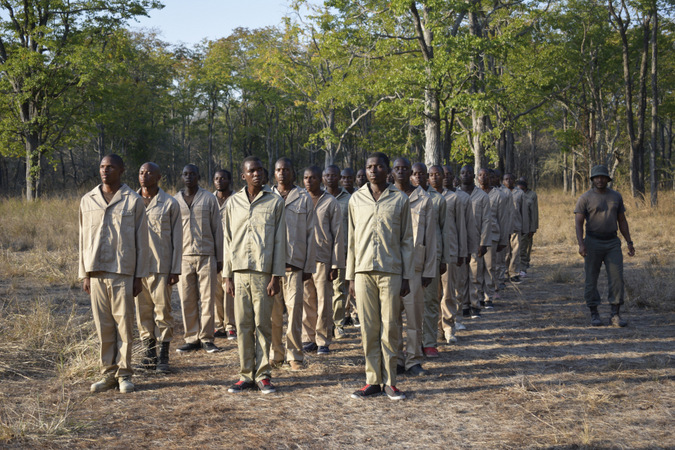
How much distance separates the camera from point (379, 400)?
17.8 ft

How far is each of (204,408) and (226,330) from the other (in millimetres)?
2956

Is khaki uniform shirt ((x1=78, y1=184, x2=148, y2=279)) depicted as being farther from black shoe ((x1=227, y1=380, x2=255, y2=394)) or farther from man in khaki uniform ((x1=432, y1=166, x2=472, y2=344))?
man in khaki uniform ((x1=432, y1=166, x2=472, y2=344))

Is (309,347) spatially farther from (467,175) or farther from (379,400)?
(467,175)

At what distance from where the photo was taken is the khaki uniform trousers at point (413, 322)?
609cm

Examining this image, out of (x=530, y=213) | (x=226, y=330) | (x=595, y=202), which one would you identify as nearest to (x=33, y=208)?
A: (x=226, y=330)

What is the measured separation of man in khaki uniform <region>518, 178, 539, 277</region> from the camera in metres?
13.6

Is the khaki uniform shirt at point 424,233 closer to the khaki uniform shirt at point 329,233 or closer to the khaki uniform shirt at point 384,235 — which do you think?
the khaki uniform shirt at point 384,235

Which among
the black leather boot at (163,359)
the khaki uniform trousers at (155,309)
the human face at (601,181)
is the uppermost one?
the human face at (601,181)

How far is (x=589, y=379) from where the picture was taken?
6.07 meters

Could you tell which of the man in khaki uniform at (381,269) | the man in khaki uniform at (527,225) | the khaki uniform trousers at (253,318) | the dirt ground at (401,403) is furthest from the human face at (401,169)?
the man in khaki uniform at (527,225)

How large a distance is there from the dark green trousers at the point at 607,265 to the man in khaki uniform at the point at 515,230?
406cm

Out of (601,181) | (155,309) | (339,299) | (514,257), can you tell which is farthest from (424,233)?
(514,257)

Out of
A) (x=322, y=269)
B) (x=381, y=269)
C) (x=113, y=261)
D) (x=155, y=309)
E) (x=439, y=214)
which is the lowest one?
(x=155, y=309)

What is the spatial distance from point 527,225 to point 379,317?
905 cm
